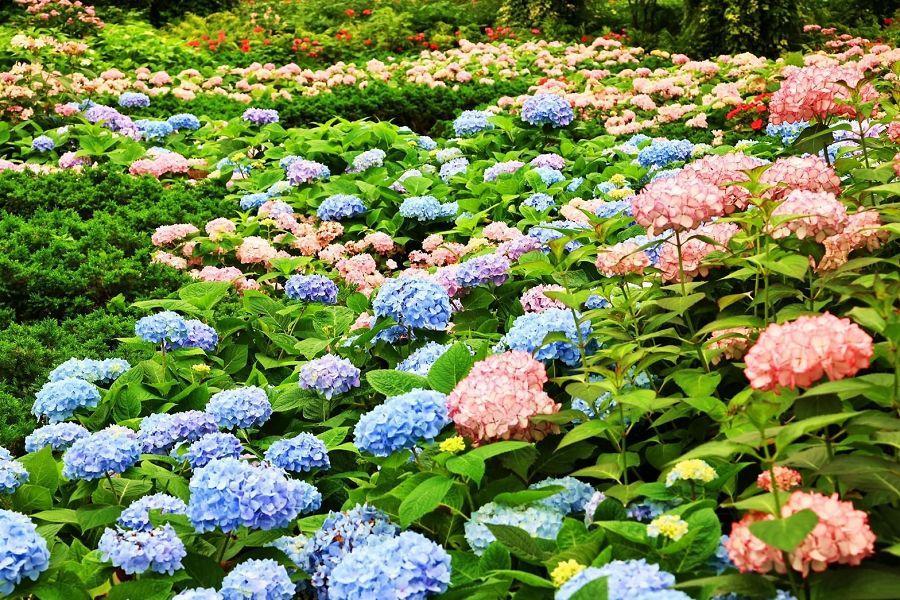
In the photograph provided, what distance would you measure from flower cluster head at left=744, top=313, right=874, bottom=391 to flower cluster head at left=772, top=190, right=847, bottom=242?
62 centimetres

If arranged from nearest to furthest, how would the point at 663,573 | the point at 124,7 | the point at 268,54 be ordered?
the point at 663,573 → the point at 268,54 → the point at 124,7

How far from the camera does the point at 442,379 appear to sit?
2.50m

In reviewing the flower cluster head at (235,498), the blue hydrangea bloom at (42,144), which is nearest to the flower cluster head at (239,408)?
the flower cluster head at (235,498)

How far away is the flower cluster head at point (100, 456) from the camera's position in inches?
97.9

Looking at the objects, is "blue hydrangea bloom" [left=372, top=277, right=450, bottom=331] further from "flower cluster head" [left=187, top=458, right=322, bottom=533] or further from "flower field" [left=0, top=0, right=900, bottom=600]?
"flower cluster head" [left=187, top=458, right=322, bottom=533]

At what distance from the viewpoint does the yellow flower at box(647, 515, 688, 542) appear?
167cm

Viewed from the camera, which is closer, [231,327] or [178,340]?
[178,340]

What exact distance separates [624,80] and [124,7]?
9252 mm

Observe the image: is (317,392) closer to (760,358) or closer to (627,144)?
(760,358)

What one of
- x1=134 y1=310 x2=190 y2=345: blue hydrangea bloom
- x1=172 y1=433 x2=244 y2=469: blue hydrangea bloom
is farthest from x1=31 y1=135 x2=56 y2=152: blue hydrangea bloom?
x1=172 y1=433 x2=244 y2=469: blue hydrangea bloom

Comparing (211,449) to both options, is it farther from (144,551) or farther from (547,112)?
(547,112)

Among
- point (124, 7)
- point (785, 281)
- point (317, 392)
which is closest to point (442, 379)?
point (317, 392)

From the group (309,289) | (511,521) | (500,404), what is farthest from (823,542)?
(309,289)

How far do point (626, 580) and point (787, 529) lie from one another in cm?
29
